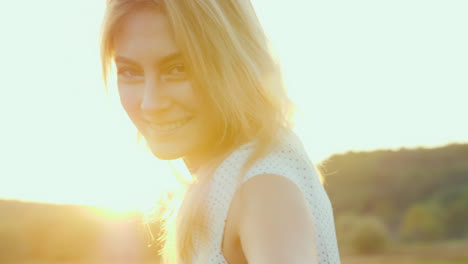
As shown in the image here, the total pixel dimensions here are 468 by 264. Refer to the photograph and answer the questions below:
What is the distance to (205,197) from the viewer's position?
1617 mm

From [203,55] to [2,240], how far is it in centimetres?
1091

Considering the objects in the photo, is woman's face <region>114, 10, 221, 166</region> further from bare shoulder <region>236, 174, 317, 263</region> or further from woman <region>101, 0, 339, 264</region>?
bare shoulder <region>236, 174, 317, 263</region>

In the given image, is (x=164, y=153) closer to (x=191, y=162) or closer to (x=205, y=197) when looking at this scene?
(x=191, y=162)

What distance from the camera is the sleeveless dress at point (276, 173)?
1474mm

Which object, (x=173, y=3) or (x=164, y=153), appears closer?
(x=173, y=3)

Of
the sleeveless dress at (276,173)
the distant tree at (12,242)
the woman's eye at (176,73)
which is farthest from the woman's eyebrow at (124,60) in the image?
the distant tree at (12,242)

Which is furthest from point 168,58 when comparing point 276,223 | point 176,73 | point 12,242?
point 12,242

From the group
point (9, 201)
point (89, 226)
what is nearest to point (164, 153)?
point (9, 201)

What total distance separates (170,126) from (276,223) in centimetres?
57

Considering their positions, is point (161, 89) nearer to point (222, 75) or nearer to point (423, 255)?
point (222, 75)

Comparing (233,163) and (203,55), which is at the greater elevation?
(203,55)

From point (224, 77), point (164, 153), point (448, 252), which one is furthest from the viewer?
A: point (448, 252)

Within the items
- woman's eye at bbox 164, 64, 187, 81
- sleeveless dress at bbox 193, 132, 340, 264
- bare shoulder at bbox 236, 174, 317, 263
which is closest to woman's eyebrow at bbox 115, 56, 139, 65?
woman's eye at bbox 164, 64, 187, 81

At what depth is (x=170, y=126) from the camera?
177 cm
